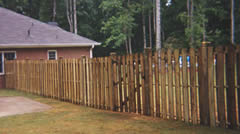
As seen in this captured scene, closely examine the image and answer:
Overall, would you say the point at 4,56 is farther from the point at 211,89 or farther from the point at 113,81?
the point at 211,89

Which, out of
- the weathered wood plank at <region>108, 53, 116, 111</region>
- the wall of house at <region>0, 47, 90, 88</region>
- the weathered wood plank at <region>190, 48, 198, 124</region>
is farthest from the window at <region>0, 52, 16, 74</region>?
the weathered wood plank at <region>190, 48, 198, 124</region>

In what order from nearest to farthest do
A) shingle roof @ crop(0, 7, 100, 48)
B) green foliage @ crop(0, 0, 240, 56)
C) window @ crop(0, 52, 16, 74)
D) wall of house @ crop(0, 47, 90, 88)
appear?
window @ crop(0, 52, 16, 74)
shingle roof @ crop(0, 7, 100, 48)
wall of house @ crop(0, 47, 90, 88)
green foliage @ crop(0, 0, 240, 56)

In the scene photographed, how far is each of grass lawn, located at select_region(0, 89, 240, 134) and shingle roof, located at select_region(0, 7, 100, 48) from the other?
11431 mm

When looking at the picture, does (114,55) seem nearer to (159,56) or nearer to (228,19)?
(159,56)

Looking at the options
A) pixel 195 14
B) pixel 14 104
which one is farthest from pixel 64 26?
pixel 14 104

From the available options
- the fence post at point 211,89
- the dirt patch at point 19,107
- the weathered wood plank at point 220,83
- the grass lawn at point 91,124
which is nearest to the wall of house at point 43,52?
the dirt patch at point 19,107

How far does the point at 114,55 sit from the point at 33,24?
16295 millimetres

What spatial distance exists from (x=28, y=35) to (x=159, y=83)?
15.5 m

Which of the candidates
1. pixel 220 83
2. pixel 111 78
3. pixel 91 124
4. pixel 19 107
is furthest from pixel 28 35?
pixel 220 83

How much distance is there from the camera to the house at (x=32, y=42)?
19.2m

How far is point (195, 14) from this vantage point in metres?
35.2

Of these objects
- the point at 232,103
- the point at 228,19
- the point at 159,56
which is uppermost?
the point at 228,19

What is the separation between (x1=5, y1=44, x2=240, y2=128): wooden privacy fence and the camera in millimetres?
6249

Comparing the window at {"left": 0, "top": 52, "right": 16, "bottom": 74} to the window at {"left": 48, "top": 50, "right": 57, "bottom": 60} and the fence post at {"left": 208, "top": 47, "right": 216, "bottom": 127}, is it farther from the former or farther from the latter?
the fence post at {"left": 208, "top": 47, "right": 216, "bottom": 127}
